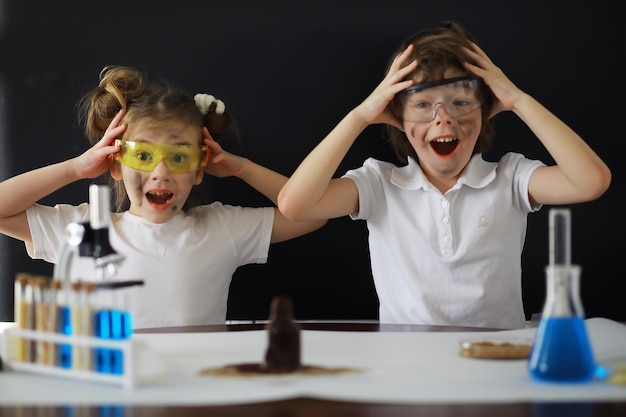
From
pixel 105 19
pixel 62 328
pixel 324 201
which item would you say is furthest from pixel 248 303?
pixel 62 328

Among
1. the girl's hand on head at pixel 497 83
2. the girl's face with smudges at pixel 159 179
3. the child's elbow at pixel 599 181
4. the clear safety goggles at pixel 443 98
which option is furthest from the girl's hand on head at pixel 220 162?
the child's elbow at pixel 599 181

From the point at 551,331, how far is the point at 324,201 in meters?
1.04

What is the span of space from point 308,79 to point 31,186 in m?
0.81

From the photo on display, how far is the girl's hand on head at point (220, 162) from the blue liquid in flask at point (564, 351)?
4.28ft

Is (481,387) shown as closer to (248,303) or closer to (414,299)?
(414,299)

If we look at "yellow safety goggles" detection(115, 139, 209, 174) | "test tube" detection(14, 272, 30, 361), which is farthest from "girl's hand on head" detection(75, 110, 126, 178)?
"test tube" detection(14, 272, 30, 361)

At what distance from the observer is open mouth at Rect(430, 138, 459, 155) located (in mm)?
2262

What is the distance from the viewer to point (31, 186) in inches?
95.0

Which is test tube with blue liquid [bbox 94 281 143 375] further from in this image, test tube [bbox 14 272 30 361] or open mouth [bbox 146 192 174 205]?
open mouth [bbox 146 192 174 205]

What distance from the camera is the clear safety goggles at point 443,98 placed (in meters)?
2.19

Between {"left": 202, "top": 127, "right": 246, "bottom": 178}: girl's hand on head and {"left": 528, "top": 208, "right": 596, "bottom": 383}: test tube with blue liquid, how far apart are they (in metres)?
1.26

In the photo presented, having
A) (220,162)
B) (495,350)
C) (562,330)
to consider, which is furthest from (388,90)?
(562,330)

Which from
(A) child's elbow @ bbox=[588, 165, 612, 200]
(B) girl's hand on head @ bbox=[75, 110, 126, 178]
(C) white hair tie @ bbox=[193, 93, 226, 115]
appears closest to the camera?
(A) child's elbow @ bbox=[588, 165, 612, 200]

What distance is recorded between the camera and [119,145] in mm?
2332
